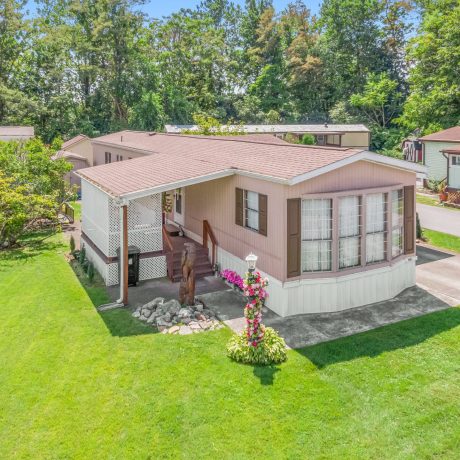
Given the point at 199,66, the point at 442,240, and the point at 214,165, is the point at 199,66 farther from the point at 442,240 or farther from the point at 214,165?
the point at 214,165

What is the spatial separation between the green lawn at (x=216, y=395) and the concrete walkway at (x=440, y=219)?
10.1m

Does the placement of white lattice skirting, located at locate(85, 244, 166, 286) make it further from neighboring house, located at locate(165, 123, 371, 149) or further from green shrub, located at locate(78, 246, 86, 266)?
neighboring house, located at locate(165, 123, 371, 149)

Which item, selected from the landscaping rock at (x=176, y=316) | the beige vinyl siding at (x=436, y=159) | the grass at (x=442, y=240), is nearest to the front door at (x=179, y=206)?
the landscaping rock at (x=176, y=316)

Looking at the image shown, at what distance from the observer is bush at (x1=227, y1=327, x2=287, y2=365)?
27.5 feet

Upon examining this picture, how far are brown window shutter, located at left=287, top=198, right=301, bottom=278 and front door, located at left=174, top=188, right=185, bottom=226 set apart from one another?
6688 millimetres

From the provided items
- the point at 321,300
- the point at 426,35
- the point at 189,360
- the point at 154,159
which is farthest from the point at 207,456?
the point at 426,35

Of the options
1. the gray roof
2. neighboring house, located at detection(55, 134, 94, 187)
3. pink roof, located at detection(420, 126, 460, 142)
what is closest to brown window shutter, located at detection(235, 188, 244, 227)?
pink roof, located at detection(420, 126, 460, 142)

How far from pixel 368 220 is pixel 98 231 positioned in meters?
8.18

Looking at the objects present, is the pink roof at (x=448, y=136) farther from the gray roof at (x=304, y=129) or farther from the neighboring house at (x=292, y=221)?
the neighboring house at (x=292, y=221)

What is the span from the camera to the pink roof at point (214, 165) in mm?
10602

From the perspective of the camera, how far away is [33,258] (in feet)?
53.2

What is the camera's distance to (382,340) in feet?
30.3

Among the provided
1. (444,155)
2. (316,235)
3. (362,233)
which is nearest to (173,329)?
(316,235)

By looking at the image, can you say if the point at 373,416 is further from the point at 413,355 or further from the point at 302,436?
the point at 413,355
